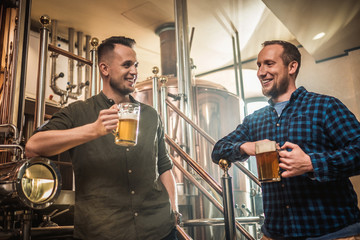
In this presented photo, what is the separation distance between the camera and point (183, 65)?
4.73 meters

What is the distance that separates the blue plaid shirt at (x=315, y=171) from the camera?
1.49 meters

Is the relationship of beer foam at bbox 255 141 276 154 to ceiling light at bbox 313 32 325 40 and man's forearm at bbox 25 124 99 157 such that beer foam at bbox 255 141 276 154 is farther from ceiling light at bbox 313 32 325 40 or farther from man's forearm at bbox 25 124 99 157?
→ ceiling light at bbox 313 32 325 40

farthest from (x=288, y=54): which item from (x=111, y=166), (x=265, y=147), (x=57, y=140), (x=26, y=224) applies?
(x=26, y=224)

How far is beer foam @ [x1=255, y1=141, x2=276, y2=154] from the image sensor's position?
59.9 inches

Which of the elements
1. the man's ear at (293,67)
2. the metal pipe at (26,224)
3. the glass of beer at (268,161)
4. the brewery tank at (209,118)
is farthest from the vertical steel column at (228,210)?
the brewery tank at (209,118)

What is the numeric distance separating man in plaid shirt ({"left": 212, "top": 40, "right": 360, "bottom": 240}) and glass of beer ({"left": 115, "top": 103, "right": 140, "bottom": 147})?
0.67 m

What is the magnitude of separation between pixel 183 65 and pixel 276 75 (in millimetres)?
2909

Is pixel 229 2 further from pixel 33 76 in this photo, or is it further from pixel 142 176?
pixel 142 176

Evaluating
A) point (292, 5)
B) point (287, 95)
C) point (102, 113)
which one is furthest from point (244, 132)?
point (292, 5)

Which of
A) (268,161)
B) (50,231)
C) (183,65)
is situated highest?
(183,65)

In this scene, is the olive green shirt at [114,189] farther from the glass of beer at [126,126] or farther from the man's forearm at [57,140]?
the glass of beer at [126,126]

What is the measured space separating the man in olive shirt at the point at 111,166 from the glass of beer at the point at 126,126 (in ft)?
0.11

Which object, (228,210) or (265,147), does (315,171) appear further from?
(228,210)

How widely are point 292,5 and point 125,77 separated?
395cm
